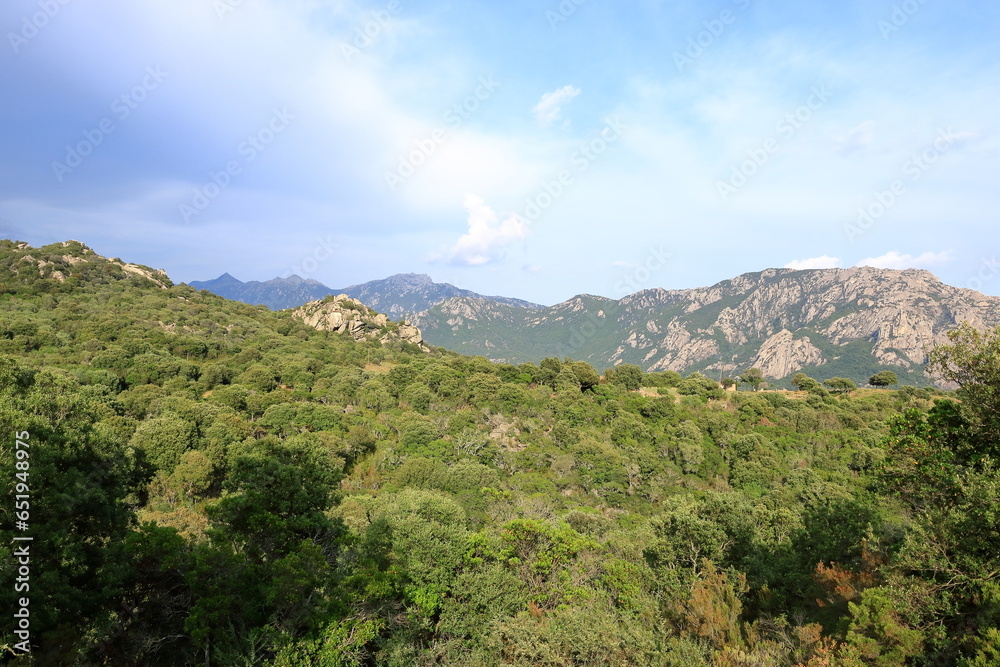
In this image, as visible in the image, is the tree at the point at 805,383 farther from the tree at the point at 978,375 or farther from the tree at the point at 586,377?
the tree at the point at 978,375

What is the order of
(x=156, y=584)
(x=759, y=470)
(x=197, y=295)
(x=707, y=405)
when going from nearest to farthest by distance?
(x=156, y=584) < (x=759, y=470) < (x=707, y=405) < (x=197, y=295)

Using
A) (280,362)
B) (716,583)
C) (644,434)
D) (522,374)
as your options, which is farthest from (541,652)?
(522,374)

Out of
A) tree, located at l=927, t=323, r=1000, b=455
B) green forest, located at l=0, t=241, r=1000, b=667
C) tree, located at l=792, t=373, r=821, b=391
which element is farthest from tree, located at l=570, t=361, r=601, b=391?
tree, located at l=927, t=323, r=1000, b=455

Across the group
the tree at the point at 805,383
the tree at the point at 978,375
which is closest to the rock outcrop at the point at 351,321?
the tree at the point at 805,383

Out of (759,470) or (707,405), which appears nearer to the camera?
(759,470)

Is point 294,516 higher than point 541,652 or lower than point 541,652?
higher

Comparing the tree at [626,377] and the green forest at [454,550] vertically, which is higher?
the tree at [626,377]

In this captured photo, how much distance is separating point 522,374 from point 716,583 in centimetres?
6749

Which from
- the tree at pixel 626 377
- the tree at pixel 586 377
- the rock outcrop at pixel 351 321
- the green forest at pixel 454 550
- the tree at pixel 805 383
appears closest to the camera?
the green forest at pixel 454 550

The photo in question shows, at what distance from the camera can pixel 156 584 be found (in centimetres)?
1527

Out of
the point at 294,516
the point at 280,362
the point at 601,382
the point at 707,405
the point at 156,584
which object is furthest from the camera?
the point at 601,382

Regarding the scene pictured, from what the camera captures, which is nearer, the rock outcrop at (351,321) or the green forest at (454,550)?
the green forest at (454,550)

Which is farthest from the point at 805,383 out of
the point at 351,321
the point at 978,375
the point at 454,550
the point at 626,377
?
the point at 351,321

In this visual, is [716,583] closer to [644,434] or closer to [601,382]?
[644,434]
